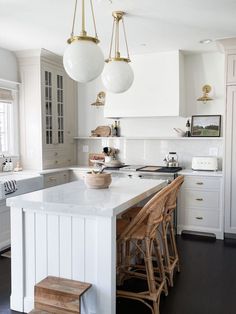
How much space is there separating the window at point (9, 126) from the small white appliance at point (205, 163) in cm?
267

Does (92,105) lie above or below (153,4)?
below

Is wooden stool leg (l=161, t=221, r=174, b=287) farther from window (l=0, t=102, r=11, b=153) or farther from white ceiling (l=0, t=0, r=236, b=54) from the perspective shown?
window (l=0, t=102, r=11, b=153)

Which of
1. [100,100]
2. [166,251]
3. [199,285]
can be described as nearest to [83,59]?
[166,251]

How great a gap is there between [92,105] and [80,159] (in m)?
0.96

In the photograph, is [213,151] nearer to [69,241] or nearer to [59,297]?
[69,241]

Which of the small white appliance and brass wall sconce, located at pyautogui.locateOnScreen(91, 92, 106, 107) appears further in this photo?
brass wall sconce, located at pyautogui.locateOnScreen(91, 92, 106, 107)

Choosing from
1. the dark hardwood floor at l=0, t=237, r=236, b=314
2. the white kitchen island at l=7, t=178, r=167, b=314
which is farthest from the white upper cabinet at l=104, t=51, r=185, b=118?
the white kitchen island at l=7, t=178, r=167, b=314

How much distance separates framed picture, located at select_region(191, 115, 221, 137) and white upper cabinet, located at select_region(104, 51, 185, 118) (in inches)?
10.1

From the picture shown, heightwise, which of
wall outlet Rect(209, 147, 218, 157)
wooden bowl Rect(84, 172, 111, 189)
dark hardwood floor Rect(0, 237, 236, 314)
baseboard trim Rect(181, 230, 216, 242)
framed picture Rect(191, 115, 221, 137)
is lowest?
dark hardwood floor Rect(0, 237, 236, 314)

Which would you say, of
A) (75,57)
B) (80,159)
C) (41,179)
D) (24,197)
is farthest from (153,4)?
(80,159)

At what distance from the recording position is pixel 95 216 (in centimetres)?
226

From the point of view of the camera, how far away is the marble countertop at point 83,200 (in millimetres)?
2254

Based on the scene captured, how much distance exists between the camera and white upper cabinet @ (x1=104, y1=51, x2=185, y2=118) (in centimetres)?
476

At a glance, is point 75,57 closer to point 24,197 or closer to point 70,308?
point 24,197
